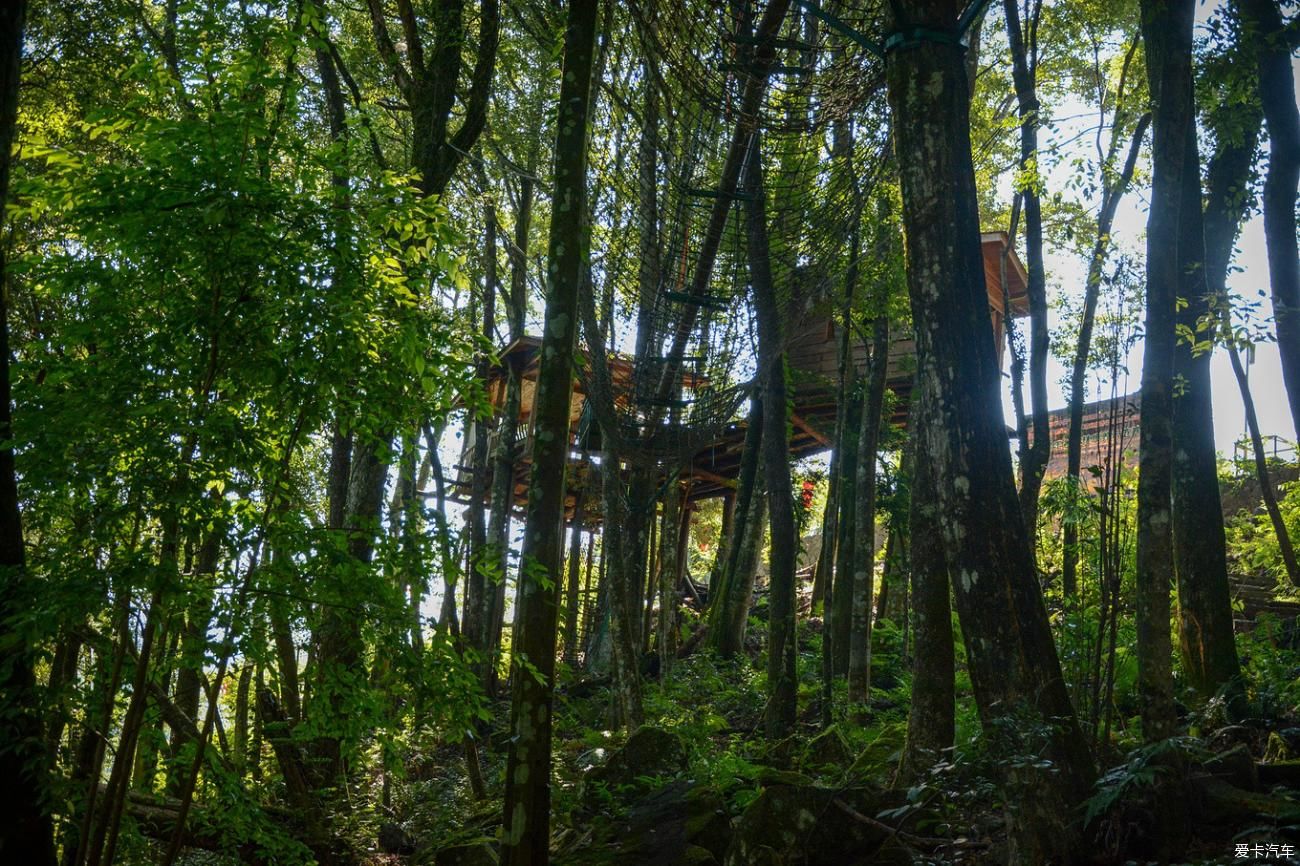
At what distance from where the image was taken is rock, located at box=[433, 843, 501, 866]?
468 cm

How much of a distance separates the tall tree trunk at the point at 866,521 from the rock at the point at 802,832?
10.2ft

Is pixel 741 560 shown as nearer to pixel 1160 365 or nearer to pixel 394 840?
pixel 394 840

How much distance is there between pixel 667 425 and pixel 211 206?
14.3ft

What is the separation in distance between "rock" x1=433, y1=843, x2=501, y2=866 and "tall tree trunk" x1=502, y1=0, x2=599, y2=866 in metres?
0.90

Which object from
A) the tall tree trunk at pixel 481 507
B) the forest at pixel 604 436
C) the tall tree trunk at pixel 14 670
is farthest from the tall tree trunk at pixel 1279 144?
the tall tree trunk at pixel 481 507

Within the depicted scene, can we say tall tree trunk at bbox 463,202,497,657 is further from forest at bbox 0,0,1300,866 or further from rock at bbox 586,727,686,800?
rock at bbox 586,727,686,800

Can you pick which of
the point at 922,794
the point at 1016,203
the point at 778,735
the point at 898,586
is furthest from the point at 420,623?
the point at 898,586

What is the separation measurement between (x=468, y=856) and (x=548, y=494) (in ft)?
6.85

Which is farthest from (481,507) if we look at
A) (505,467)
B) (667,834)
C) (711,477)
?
(667,834)

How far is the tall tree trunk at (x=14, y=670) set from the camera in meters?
2.75

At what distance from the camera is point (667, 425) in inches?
277

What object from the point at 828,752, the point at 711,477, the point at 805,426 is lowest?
the point at 828,752

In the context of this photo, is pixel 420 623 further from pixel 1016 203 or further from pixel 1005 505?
pixel 1016 203

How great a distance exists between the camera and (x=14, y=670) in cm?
286
